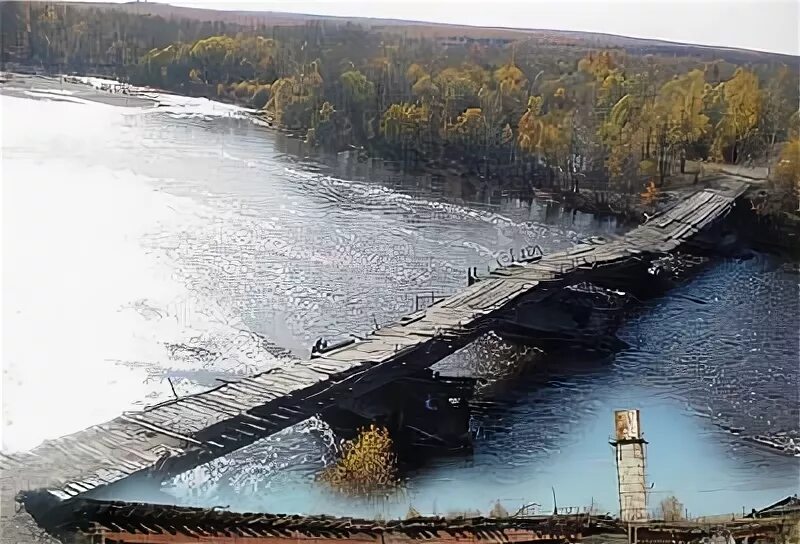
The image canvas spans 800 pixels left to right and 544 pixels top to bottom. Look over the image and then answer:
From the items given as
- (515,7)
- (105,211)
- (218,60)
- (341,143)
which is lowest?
(105,211)

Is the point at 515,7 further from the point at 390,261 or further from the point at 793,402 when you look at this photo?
the point at 793,402

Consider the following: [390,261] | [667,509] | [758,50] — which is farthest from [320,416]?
[758,50]

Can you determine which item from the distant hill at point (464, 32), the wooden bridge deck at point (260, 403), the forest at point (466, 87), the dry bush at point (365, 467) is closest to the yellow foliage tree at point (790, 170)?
the forest at point (466, 87)

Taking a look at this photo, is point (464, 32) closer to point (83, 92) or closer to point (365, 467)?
point (83, 92)

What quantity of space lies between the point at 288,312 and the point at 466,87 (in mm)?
694

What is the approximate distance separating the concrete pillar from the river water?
3 cm

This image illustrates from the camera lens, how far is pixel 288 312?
1939 mm

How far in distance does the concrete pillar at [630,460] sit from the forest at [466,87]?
57 centimetres

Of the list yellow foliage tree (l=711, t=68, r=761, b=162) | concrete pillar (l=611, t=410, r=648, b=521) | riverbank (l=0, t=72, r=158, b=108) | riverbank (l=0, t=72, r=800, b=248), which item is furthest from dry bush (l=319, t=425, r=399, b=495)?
yellow foliage tree (l=711, t=68, r=761, b=162)

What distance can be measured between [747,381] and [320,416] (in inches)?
40.9

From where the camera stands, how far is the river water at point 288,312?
1918 millimetres

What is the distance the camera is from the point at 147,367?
1.93 metres

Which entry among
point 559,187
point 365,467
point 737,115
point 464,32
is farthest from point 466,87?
point 365,467

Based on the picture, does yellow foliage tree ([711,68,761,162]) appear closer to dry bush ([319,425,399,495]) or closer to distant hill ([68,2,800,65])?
distant hill ([68,2,800,65])
